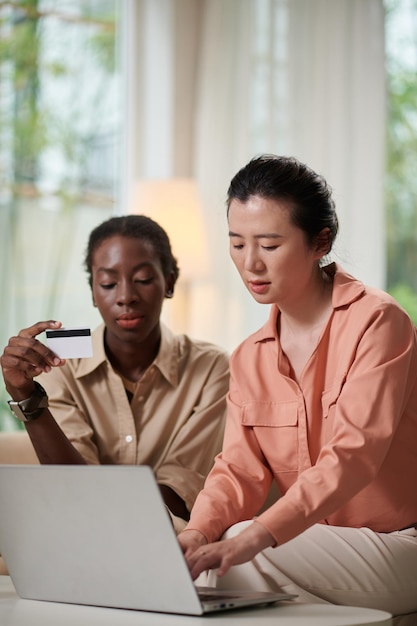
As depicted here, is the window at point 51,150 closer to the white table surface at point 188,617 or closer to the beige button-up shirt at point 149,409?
the beige button-up shirt at point 149,409

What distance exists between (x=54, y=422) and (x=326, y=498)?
0.84 metres

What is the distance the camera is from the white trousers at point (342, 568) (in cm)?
181

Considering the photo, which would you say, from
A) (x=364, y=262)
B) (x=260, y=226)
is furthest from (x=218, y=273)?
(x=260, y=226)

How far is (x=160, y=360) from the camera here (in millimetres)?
2588

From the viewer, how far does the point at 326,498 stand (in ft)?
5.65

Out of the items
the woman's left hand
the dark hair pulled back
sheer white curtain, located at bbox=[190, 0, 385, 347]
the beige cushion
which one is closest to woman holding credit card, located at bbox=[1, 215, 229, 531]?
the beige cushion

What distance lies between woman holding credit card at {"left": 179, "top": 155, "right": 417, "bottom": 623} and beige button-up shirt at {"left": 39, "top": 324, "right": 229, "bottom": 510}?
16.3 inches

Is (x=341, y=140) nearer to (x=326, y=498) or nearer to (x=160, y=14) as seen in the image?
(x=160, y=14)

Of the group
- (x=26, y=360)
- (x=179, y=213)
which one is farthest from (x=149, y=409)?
(x=179, y=213)

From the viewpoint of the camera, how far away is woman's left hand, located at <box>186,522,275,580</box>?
5.27ft

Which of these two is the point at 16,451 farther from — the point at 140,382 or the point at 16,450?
the point at 140,382

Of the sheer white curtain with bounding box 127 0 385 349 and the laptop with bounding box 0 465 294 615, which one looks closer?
the laptop with bounding box 0 465 294 615

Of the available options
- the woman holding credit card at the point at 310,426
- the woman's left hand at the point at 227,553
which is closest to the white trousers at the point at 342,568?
the woman holding credit card at the point at 310,426

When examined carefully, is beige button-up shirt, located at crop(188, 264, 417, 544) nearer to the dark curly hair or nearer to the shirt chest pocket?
the shirt chest pocket
